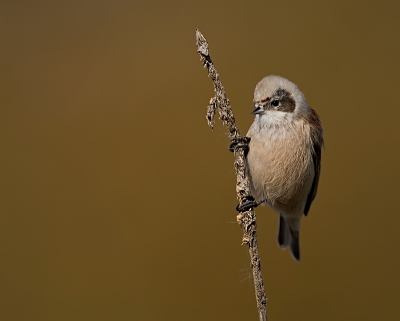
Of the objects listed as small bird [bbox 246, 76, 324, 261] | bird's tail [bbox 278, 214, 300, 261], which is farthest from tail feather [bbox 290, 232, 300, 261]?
small bird [bbox 246, 76, 324, 261]

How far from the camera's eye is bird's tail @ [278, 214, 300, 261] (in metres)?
3.37

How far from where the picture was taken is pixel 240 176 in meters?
1.92

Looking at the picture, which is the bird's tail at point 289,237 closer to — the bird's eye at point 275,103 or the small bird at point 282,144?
the small bird at point 282,144

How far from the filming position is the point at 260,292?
5.44 ft

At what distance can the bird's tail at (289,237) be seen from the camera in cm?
337

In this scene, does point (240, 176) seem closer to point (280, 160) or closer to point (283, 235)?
point (280, 160)

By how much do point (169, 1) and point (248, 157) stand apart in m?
4.10

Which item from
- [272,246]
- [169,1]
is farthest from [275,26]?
[272,246]

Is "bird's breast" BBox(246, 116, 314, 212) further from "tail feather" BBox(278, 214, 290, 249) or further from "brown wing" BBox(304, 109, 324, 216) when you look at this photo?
"tail feather" BBox(278, 214, 290, 249)

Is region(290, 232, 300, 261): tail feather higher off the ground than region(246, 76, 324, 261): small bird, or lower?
lower

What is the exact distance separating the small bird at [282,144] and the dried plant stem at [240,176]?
51 cm

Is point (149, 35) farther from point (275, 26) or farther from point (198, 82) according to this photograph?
point (275, 26)

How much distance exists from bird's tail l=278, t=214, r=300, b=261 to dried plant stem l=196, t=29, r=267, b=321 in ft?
4.87

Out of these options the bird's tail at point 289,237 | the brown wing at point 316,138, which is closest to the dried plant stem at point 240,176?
the brown wing at point 316,138
